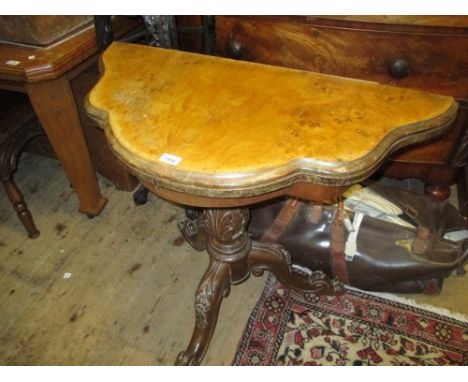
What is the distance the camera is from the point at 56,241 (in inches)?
67.6

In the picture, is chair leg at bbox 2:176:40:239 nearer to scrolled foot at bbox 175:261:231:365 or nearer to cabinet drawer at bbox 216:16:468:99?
scrolled foot at bbox 175:261:231:365

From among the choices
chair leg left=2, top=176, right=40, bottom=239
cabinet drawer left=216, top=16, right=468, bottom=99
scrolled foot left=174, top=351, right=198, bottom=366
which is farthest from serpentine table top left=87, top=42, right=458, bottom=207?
chair leg left=2, top=176, right=40, bottom=239

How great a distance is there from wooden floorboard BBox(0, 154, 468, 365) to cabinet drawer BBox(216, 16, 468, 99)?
0.86 m

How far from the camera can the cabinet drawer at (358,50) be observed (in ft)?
3.75

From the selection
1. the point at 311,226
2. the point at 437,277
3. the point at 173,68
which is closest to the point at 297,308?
the point at 311,226

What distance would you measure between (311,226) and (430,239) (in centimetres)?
44

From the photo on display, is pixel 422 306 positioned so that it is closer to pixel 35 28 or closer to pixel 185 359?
pixel 185 359

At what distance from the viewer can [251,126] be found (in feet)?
2.80

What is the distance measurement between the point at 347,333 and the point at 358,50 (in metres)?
1.02

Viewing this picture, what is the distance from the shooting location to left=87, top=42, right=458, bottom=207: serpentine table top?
0.76 m

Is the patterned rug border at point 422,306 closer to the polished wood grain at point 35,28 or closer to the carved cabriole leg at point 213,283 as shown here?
the carved cabriole leg at point 213,283

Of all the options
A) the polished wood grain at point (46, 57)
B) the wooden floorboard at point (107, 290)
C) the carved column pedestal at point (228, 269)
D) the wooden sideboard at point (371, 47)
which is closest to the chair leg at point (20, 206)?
the wooden floorboard at point (107, 290)

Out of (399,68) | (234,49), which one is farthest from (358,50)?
(234,49)

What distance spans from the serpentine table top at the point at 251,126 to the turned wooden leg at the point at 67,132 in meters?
0.41
